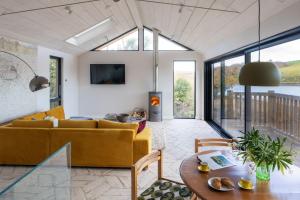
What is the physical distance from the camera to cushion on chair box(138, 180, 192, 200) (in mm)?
2193

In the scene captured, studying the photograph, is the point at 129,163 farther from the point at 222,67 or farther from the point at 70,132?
the point at 222,67

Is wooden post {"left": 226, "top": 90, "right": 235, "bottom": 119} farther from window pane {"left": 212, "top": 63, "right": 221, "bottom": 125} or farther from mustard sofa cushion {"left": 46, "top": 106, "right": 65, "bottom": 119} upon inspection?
mustard sofa cushion {"left": 46, "top": 106, "right": 65, "bottom": 119}

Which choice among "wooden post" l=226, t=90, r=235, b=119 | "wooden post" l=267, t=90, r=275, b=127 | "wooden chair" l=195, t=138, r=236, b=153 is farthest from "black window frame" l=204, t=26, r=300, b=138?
"wooden chair" l=195, t=138, r=236, b=153

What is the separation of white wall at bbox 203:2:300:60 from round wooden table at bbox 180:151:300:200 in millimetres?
1803

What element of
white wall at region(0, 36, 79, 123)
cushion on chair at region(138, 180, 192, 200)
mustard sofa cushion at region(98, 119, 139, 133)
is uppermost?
white wall at region(0, 36, 79, 123)

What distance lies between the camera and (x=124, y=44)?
29.7 feet

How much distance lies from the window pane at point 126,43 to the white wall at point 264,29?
3.38 m

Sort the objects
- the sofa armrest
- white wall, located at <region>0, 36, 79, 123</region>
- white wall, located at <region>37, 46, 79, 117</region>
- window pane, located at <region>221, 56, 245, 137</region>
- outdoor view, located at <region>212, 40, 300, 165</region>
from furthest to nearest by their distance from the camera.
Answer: white wall, located at <region>37, 46, 79, 117</region> → window pane, located at <region>221, 56, 245, 137</region> → white wall, located at <region>0, 36, 79, 123</region> → the sofa armrest → outdoor view, located at <region>212, 40, 300, 165</region>

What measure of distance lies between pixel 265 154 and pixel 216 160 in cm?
57

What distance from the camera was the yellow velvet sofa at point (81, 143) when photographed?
3.97 metres

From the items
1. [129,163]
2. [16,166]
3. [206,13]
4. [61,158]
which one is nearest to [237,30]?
[206,13]

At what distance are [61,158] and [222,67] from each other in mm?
5201

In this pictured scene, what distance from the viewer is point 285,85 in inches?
139

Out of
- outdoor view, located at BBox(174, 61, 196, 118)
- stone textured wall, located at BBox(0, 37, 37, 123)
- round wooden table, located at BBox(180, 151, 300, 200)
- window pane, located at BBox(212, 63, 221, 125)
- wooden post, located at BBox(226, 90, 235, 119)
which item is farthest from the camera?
outdoor view, located at BBox(174, 61, 196, 118)
